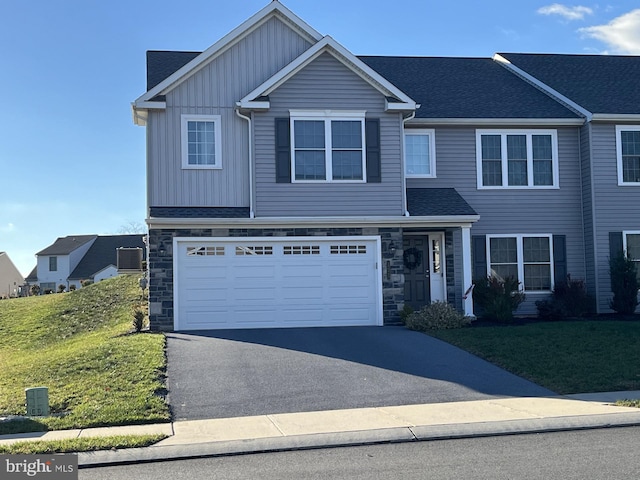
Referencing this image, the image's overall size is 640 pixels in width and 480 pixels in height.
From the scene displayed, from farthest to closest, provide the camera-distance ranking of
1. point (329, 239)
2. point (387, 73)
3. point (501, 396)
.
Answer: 1. point (387, 73)
2. point (329, 239)
3. point (501, 396)

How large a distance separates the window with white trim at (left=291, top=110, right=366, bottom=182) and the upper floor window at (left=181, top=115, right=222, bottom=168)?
1.92 m

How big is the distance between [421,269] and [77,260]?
4779 cm

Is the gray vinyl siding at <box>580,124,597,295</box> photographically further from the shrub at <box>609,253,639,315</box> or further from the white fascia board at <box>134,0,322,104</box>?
the white fascia board at <box>134,0,322,104</box>

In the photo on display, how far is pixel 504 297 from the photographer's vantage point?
1931cm

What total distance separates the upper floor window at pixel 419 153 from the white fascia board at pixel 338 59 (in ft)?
6.46

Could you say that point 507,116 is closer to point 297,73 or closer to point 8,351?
point 297,73

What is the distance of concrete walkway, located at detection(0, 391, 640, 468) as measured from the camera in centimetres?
892

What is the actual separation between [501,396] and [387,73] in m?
14.0

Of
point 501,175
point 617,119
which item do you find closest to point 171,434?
point 501,175

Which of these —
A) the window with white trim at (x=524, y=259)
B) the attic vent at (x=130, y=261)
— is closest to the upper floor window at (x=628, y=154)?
the window with white trim at (x=524, y=259)

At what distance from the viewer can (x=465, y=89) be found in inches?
893

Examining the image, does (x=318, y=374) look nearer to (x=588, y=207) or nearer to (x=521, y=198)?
(x=521, y=198)

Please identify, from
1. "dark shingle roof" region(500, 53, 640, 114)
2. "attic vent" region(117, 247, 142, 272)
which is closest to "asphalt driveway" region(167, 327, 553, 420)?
"dark shingle roof" region(500, 53, 640, 114)

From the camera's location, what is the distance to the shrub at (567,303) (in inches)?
786
